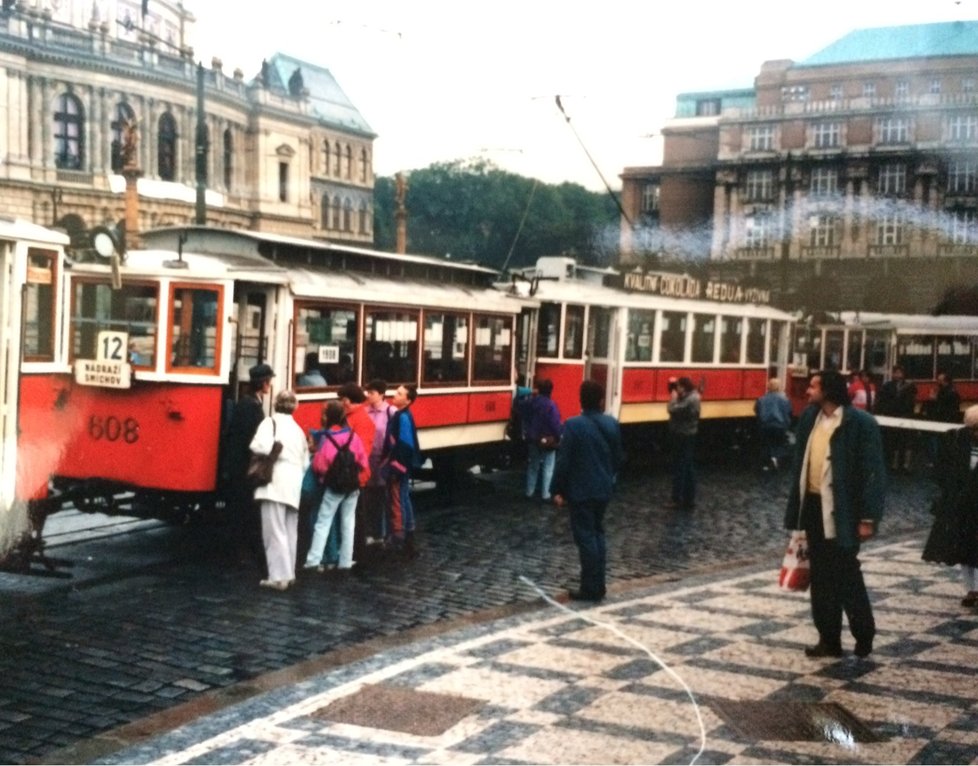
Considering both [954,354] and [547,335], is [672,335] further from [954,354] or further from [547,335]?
[954,354]

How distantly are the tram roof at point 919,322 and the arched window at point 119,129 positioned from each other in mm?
2845

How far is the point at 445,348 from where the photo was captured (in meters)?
11.5

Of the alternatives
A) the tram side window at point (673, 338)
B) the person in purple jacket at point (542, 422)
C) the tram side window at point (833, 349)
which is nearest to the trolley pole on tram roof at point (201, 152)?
the tram side window at point (833, 349)

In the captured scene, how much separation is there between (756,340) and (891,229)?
85 centimetres

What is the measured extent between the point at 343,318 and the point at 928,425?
13.6 ft

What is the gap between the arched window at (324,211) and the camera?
6.39 metres

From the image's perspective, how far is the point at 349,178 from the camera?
6121mm

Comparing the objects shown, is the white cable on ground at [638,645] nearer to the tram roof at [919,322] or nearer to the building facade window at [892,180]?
the tram roof at [919,322]

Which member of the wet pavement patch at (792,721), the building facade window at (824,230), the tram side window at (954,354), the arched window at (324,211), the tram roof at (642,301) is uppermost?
the arched window at (324,211)

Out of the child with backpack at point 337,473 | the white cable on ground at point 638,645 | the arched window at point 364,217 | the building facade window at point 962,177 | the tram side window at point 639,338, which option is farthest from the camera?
the tram side window at point 639,338

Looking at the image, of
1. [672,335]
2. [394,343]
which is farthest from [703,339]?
[394,343]

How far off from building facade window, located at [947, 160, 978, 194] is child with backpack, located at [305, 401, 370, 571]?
4117mm

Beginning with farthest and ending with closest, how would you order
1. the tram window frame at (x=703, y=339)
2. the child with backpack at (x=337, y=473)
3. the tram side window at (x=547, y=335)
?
the tram side window at (x=547, y=335), the tram window frame at (x=703, y=339), the child with backpack at (x=337, y=473)

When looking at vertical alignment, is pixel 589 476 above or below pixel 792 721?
above
